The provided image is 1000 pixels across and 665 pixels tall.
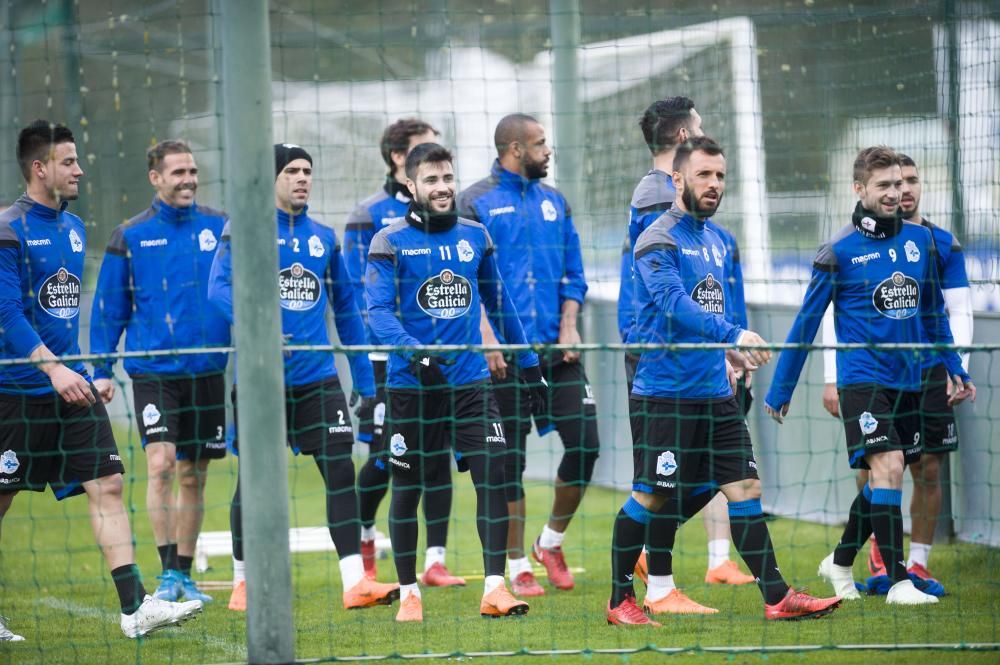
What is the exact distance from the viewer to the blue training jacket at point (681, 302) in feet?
18.4

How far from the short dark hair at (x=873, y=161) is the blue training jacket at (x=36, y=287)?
3621 mm

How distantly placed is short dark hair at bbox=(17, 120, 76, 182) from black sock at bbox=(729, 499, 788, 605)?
3.40 metres

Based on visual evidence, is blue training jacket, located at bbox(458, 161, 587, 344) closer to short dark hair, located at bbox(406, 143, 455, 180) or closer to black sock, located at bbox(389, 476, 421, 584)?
short dark hair, located at bbox(406, 143, 455, 180)

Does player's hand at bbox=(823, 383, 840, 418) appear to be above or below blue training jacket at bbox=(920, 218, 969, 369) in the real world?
below

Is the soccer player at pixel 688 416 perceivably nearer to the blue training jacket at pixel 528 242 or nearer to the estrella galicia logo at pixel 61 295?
the blue training jacket at pixel 528 242

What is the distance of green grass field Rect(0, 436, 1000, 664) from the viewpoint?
5.47m

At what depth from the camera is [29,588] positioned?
7.59 meters

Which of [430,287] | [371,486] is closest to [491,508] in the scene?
[430,287]

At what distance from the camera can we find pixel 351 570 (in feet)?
21.1

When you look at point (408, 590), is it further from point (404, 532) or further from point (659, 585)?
point (659, 585)

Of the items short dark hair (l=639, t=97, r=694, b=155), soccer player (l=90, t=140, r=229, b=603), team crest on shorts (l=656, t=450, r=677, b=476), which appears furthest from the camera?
soccer player (l=90, t=140, r=229, b=603)

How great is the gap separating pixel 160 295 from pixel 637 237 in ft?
7.99

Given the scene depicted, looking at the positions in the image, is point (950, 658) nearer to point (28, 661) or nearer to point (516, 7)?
point (28, 661)

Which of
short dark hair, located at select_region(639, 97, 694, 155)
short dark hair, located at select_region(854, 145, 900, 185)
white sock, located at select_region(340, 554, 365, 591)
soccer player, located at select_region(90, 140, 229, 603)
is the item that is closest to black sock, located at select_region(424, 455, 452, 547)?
white sock, located at select_region(340, 554, 365, 591)
